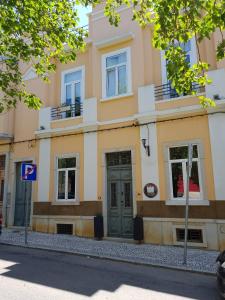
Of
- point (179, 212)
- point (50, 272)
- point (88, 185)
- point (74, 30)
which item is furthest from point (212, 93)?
point (50, 272)

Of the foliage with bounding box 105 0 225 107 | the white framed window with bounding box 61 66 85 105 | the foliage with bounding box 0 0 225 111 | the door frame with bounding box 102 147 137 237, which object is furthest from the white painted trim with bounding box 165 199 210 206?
the white framed window with bounding box 61 66 85 105

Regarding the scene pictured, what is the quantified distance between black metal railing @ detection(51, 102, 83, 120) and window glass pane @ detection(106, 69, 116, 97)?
1.36 meters

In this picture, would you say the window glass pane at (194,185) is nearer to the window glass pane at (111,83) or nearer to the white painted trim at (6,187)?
the window glass pane at (111,83)

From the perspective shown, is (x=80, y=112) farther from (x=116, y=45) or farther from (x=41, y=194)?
(x=41, y=194)

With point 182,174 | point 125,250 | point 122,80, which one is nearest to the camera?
point 125,250

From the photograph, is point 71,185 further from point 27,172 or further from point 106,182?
point 27,172

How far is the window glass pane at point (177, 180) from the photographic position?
389 inches

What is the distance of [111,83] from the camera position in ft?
39.3

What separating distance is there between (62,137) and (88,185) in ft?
8.08

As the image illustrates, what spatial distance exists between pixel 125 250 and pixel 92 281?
3.24m

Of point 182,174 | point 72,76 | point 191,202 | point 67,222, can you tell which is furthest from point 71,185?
point 191,202

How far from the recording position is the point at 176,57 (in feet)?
18.8

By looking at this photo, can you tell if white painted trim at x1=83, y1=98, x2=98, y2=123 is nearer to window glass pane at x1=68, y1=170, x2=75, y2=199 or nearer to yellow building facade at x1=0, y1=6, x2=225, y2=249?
yellow building facade at x1=0, y1=6, x2=225, y2=249

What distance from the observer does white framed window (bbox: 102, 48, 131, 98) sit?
11.6m
